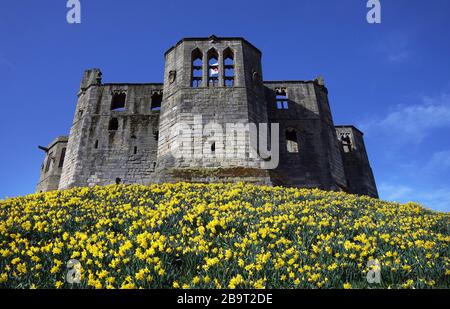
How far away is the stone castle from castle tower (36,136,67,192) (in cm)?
15

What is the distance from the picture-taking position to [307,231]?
279 inches

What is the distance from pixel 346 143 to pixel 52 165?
83.0ft

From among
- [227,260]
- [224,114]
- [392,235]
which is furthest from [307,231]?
[224,114]

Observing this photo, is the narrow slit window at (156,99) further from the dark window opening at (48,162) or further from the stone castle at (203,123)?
the dark window opening at (48,162)

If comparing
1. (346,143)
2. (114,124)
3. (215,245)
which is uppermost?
(346,143)

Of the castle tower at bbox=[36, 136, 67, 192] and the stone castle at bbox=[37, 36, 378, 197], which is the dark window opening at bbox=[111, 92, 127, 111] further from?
the castle tower at bbox=[36, 136, 67, 192]

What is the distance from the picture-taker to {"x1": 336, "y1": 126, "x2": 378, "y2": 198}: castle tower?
84.2ft

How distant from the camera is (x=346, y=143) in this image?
28.6 m

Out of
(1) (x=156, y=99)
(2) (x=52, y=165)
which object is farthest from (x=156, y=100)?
(2) (x=52, y=165)

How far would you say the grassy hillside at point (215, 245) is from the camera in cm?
495

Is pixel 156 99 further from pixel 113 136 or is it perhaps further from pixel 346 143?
pixel 346 143

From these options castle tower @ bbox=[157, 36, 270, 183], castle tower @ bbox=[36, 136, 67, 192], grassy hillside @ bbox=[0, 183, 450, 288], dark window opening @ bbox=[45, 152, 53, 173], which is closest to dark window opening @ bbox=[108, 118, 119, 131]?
castle tower @ bbox=[157, 36, 270, 183]

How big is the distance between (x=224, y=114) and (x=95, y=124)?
33.5ft
